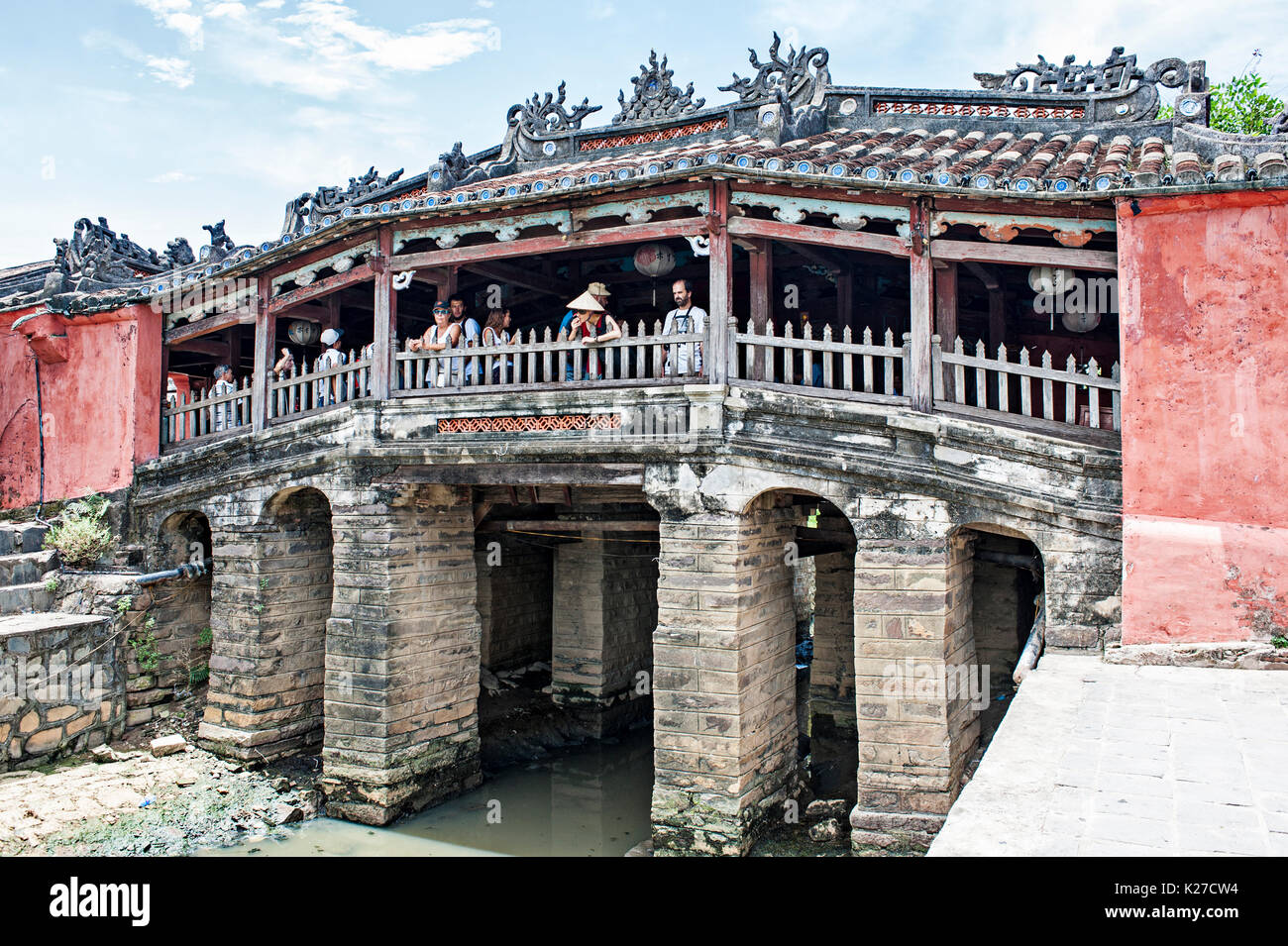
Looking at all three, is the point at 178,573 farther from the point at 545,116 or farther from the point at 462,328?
the point at 545,116

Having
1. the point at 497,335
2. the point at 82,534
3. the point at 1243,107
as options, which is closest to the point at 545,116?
the point at 497,335

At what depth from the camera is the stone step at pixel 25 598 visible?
11.4m

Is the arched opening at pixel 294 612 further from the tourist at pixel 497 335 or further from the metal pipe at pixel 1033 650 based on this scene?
the metal pipe at pixel 1033 650

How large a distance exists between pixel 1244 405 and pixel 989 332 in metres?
4.09

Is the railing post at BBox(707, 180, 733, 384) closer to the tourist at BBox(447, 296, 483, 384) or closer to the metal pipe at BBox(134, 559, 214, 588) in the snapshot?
the tourist at BBox(447, 296, 483, 384)

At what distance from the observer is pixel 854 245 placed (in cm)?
811

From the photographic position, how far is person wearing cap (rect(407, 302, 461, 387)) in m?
10.0

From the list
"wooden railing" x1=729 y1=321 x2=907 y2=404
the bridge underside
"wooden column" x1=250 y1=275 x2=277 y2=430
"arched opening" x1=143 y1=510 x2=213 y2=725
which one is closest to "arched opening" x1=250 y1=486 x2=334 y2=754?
the bridge underside

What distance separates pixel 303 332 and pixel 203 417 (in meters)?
1.94

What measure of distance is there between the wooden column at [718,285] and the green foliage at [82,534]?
31.2 ft

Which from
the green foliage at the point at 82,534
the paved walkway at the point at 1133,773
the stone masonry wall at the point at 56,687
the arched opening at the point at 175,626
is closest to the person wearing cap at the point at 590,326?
the paved walkway at the point at 1133,773

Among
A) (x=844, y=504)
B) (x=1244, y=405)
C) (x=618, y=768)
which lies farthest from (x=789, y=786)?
(x=1244, y=405)

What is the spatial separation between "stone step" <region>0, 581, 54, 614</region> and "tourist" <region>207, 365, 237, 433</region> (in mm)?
3064

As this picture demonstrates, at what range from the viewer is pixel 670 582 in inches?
334
